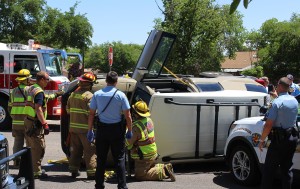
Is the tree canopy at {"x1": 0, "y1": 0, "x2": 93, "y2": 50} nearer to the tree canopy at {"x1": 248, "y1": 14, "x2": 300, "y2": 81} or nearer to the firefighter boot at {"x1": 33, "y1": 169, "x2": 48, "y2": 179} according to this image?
the tree canopy at {"x1": 248, "y1": 14, "x2": 300, "y2": 81}

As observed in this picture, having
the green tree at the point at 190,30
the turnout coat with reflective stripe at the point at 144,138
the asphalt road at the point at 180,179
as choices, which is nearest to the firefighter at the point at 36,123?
the asphalt road at the point at 180,179

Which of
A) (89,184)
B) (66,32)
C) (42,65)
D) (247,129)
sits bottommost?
(89,184)

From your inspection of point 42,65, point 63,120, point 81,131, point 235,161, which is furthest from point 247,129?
point 42,65

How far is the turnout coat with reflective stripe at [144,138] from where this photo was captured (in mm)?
7141

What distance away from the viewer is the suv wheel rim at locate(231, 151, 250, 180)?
22.5ft

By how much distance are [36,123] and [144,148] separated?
1.79m

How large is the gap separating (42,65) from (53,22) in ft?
70.4

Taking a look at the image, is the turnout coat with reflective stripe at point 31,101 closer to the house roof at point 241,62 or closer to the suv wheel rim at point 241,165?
the suv wheel rim at point 241,165

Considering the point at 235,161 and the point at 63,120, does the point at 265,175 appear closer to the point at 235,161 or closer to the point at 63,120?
the point at 235,161

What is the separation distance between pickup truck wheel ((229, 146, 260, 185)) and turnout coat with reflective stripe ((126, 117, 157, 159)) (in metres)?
1.26

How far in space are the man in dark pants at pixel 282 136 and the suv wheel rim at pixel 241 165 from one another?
100 cm

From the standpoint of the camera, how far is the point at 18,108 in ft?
25.8

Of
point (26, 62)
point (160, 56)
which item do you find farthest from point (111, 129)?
point (26, 62)

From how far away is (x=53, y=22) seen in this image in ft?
112
